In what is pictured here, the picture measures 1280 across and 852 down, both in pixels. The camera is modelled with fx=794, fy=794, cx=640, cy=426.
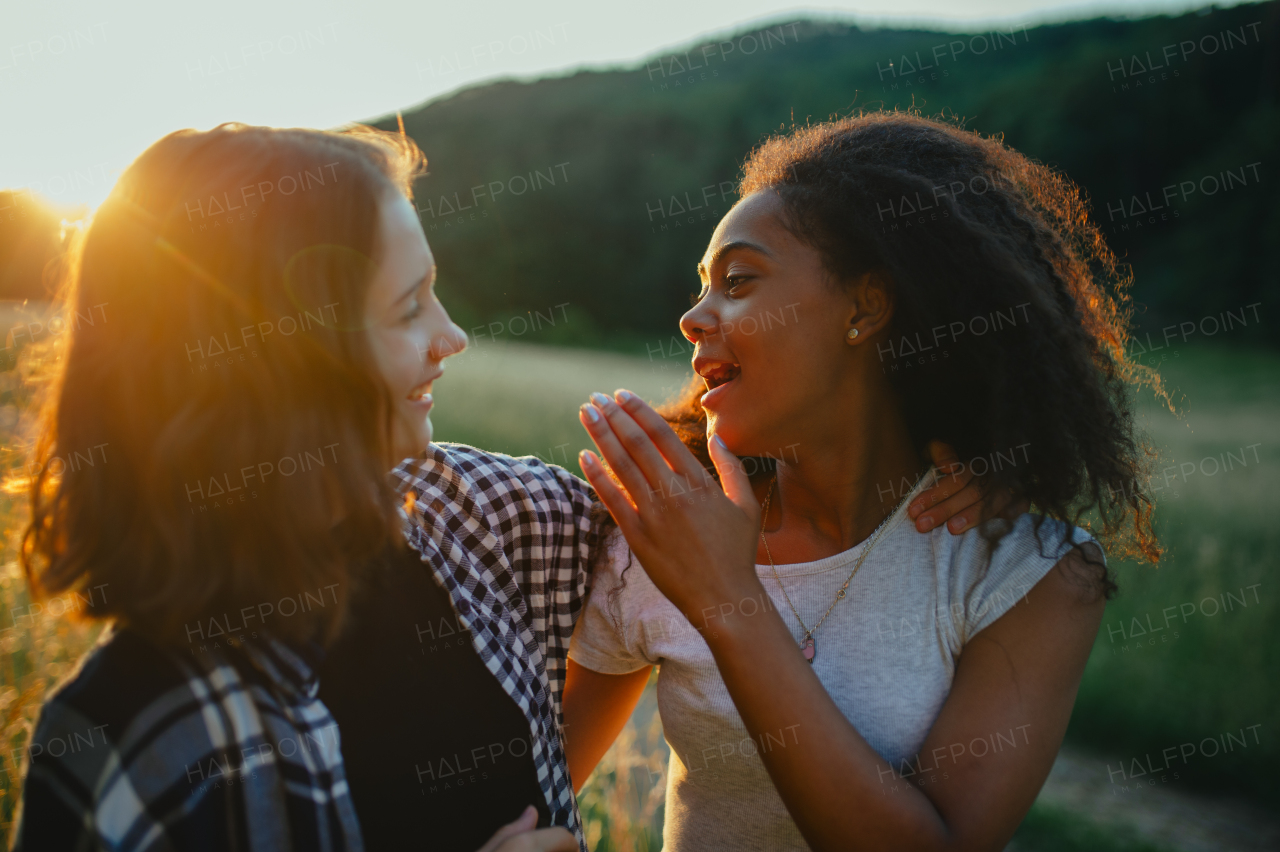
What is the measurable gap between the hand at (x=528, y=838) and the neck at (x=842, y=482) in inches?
36.7

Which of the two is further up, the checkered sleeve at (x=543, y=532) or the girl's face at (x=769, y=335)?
the girl's face at (x=769, y=335)

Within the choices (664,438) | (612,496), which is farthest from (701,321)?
(612,496)

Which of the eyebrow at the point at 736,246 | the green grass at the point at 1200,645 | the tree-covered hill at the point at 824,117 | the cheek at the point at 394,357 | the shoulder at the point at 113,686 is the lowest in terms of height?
the green grass at the point at 1200,645

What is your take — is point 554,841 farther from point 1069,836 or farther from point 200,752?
point 1069,836

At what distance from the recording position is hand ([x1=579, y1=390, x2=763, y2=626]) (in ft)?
5.69

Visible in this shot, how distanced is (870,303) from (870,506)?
571 mm

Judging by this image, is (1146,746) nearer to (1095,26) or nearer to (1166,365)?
(1166,365)

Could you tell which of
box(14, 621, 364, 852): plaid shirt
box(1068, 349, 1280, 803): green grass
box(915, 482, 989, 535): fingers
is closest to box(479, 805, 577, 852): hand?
box(14, 621, 364, 852): plaid shirt

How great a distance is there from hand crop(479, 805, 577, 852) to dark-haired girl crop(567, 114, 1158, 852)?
449 millimetres

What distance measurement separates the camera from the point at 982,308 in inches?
84.0

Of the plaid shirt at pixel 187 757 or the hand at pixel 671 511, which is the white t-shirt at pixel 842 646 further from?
the plaid shirt at pixel 187 757

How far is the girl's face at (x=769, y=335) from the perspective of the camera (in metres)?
2.11

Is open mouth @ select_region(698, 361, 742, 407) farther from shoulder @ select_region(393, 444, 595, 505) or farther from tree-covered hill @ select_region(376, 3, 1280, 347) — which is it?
tree-covered hill @ select_region(376, 3, 1280, 347)

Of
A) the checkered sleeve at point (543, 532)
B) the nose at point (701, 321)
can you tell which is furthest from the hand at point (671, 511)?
the nose at point (701, 321)
